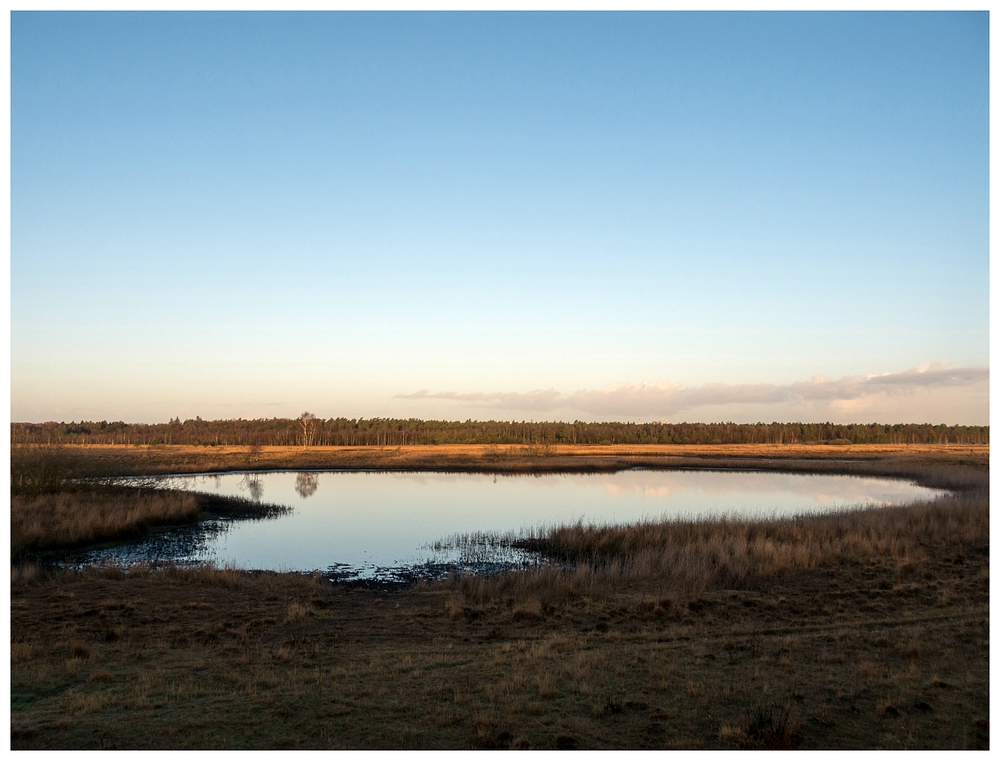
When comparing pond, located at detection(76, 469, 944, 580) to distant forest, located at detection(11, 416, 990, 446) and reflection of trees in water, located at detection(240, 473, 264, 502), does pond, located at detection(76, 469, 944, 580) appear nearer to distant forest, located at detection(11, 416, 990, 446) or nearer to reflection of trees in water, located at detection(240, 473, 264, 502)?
reflection of trees in water, located at detection(240, 473, 264, 502)

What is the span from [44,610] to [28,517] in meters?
11.8

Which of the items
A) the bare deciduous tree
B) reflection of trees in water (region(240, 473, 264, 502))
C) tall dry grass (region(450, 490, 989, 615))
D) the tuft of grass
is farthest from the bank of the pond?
the bare deciduous tree

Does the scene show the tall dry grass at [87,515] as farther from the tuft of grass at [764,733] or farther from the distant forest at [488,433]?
the distant forest at [488,433]

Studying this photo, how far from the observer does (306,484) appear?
44.4 meters

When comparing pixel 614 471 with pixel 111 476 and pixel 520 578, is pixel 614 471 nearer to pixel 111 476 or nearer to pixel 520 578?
pixel 111 476

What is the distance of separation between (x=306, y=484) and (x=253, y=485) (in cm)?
323

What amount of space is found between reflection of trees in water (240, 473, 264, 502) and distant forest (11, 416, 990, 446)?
62.6 meters

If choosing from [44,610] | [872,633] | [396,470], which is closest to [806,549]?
[872,633]

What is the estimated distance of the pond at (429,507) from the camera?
18.9 metres

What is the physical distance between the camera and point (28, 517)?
2033 centimetres

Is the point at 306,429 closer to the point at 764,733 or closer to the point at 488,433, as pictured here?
the point at 488,433

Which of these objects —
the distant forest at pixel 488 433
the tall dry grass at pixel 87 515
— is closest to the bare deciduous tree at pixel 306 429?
the distant forest at pixel 488 433

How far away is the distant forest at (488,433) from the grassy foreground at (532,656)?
9807 cm

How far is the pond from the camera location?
18.9 meters
